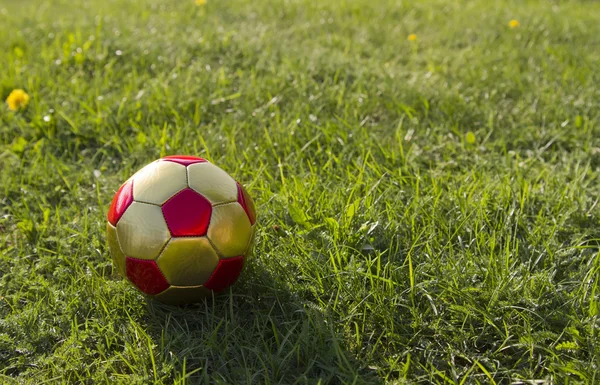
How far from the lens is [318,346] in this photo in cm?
218

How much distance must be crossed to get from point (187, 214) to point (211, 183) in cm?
18

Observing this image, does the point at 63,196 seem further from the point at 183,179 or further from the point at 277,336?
the point at 277,336

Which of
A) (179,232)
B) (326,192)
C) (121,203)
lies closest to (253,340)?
(179,232)

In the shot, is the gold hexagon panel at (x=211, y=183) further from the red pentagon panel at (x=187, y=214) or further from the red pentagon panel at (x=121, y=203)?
the red pentagon panel at (x=121, y=203)

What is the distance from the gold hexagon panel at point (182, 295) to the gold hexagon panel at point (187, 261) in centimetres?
3

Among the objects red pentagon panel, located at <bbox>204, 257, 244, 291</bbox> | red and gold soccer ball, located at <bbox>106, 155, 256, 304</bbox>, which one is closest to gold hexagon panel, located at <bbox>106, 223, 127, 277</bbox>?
red and gold soccer ball, located at <bbox>106, 155, 256, 304</bbox>

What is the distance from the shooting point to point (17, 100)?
153 inches

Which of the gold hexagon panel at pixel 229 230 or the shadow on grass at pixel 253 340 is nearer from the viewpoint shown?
the shadow on grass at pixel 253 340

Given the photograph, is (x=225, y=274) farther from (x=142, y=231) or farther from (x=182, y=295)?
(x=142, y=231)

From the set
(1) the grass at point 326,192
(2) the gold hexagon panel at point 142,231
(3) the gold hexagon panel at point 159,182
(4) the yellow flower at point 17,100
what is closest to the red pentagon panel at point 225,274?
(1) the grass at point 326,192

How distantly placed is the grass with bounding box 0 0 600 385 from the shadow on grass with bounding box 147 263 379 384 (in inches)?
0.4

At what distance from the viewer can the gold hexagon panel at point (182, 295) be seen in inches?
88.7

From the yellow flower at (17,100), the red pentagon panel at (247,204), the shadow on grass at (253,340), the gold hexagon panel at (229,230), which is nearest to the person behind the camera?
the shadow on grass at (253,340)

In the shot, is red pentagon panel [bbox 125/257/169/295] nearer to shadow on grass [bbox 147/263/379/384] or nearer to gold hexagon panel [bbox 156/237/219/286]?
gold hexagon panel [bbox 156/237/219/286]
